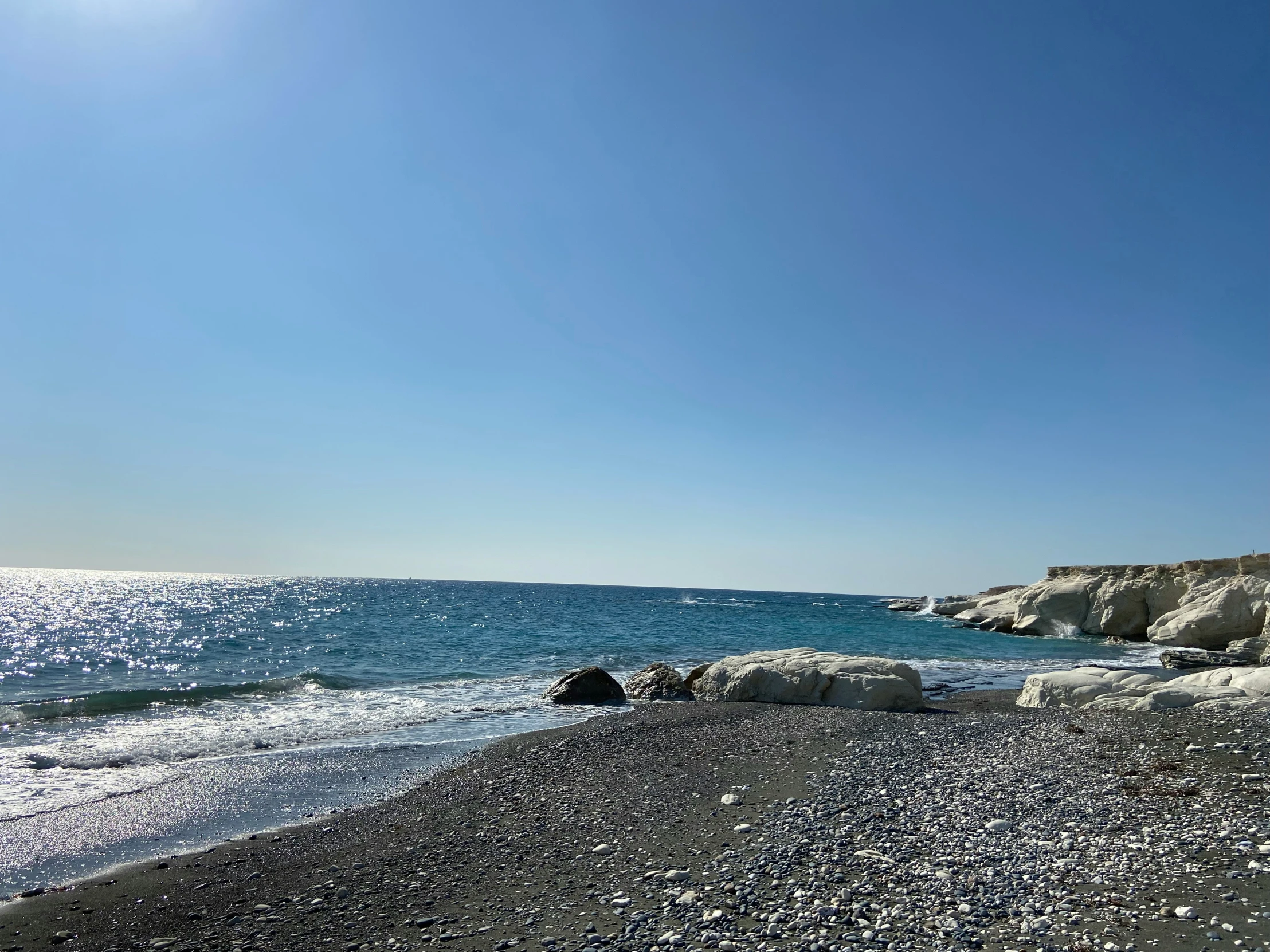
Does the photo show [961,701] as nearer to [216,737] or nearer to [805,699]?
[805,699]

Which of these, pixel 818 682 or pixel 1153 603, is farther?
pixel 1153 603

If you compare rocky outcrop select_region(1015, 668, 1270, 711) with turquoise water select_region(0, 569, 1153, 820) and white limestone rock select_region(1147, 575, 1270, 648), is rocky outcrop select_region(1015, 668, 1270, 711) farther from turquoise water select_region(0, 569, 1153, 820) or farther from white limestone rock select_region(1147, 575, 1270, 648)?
white limestone rock select_region(1147, 575, 1270, 648)

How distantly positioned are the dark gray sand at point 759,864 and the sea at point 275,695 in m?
2.42

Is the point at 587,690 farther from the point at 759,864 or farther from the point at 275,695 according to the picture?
the point at 759,864

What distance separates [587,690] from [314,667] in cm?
1776

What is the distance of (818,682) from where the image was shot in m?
22.9

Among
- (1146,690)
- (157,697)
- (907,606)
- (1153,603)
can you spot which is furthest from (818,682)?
(907,606)

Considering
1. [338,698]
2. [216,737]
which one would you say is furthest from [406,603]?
[216,737]

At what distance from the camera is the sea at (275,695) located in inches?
509

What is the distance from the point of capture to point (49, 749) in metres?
17.5

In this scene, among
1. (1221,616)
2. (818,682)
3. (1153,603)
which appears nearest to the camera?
(818,682)

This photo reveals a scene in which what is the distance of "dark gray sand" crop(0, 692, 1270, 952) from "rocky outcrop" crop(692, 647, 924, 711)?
7042mm

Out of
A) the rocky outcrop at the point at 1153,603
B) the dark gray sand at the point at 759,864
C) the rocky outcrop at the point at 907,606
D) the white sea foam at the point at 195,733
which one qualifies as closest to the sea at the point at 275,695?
the white sea foam at the point at 195,733

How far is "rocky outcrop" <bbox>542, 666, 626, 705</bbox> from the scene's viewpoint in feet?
83.6
